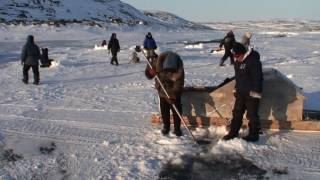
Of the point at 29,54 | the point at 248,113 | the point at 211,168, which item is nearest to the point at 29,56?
the point at 29,54

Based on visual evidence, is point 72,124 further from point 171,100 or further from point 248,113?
point 248,113

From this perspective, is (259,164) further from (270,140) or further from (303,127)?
(303,127)

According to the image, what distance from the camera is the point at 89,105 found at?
11.4m

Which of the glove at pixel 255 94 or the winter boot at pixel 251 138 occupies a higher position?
the glove at pixel 255 94

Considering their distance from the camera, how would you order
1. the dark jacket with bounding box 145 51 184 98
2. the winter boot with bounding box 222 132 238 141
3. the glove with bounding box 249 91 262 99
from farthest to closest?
the dark jacket with bounding box 145 51 184 98, the winter boot with bounding box 222 132 238 141, the glove with bounding box 249 91 262 99

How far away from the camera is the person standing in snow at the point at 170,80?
322 inches

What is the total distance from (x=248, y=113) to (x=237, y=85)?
1.43ft

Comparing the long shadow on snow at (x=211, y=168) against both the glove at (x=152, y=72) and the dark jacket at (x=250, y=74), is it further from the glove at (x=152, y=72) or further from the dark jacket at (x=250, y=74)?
the glove at (x=152, y=72)

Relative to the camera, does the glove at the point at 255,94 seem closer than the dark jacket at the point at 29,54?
Yes

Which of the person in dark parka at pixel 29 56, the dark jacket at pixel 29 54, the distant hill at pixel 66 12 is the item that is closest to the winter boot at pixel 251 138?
the person in dark parka at pixel 29 56

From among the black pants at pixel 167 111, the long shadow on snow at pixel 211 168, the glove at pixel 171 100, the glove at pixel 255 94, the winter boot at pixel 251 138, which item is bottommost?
the long shadow on snow at pixel 211 168

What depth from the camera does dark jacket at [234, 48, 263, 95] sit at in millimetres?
7562

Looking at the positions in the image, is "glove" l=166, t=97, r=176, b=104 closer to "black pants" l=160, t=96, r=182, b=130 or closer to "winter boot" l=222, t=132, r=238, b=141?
"black pants" l=160, t=96, r=182, b=130

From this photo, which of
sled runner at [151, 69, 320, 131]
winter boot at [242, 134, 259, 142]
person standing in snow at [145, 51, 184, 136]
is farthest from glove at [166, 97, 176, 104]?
winter boot at [242, 134, 259, 142]
